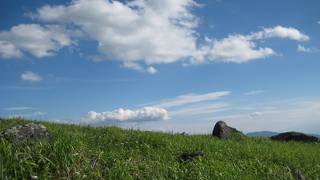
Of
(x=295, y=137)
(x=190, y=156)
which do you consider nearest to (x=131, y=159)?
(x=190, y=156)

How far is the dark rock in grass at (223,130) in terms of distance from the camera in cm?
3030

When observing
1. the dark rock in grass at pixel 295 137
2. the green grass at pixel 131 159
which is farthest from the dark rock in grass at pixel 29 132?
the dark rock in grass at pixel 295 137

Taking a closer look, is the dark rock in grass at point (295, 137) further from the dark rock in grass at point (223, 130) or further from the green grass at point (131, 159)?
the green grass at point (131, 159)

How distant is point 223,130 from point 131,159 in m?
18.3

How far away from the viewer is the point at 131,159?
13250 mm

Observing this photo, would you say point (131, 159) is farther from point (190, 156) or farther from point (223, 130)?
point (223, 130)

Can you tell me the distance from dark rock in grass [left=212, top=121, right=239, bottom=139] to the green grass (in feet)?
22.1

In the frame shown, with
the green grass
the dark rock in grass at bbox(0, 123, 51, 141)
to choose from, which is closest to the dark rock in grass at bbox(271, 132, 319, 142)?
the green grass

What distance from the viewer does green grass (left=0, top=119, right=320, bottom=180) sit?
10.0 metres

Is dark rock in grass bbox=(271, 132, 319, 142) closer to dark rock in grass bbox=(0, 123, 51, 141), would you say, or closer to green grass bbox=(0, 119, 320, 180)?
green grass bbox=(0, 119, 320, 180)

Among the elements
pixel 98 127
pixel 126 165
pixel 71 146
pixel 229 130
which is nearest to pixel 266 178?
pixel 126 165

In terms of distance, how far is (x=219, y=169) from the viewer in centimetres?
1459

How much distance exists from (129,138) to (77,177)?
11401mm

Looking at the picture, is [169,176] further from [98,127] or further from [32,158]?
[98,127]
